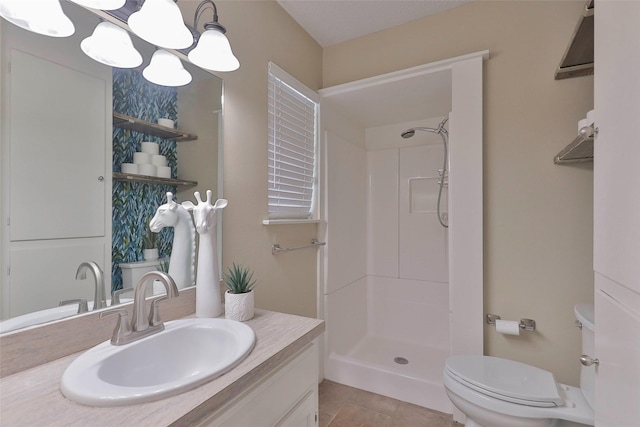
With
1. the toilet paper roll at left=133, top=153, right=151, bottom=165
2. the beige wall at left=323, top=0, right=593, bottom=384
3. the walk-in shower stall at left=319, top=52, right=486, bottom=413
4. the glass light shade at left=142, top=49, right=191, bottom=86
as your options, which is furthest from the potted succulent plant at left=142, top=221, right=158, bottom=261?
the beige wall at left=323, top=0, right=593, bottom=384

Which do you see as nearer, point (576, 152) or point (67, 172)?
point (67, 172)

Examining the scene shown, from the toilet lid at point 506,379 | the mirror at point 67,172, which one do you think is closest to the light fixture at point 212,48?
the mirror at point 67,172

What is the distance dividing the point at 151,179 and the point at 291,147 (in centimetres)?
99

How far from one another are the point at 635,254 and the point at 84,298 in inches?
55.1

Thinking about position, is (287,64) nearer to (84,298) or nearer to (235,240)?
(235,240)

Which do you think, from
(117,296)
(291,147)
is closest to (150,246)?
(117,296)

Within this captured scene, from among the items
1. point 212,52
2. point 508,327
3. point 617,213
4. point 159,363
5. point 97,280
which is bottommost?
point 508,327

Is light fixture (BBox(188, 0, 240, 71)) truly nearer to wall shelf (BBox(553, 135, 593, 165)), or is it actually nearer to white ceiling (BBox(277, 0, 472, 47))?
white ceiling (BBox(277, 0, 472, 47))

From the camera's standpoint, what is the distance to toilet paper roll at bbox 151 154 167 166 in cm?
110

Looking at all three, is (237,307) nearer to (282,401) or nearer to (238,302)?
(238,302)

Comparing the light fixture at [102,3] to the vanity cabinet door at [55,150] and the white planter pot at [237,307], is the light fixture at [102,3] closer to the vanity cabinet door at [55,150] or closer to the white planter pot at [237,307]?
the vanity cabinet door at [55,150]

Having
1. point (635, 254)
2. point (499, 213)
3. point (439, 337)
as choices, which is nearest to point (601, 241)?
point (635, 254)

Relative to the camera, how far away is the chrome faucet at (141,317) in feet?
2.80

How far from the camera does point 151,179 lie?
109cm
